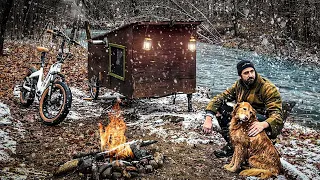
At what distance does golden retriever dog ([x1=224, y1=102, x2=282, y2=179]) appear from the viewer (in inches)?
193

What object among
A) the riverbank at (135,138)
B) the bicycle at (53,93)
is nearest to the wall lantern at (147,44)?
the riverbank at (135,138)

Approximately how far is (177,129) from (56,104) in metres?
3.00

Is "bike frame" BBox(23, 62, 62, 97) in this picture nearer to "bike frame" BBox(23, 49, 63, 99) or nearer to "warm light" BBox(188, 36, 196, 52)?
"bike frame" BBox(23, 49, 63, 99)

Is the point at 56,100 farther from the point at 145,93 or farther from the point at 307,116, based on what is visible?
the point at 307,116

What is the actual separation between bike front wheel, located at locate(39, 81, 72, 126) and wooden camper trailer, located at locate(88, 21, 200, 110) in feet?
6.66

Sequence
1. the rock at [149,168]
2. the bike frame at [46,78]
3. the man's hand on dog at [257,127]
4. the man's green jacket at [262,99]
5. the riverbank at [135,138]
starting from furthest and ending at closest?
1. the bike frame at [46,78]
2. the riverbank at [135,138]
3. the rock at [149,168]
4. the man's green jacket at [262,99]
5. the man's hand on dog at [257,127]

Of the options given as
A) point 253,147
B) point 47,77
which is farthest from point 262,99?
point 47,77

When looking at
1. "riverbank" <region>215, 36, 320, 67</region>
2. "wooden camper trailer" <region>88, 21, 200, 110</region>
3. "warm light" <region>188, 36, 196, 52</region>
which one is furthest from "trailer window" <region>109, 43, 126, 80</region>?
"riverbank" <region>215, 36, 320, 67</region>

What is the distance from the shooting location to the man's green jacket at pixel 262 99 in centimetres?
488

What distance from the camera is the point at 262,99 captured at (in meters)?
5.25

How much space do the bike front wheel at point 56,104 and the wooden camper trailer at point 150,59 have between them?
2.03m

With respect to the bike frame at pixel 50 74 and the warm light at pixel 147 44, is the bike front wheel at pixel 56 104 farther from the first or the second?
the warm light at pixel 147 44

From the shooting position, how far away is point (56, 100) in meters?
8.20

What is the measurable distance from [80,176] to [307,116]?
30.2 feet
